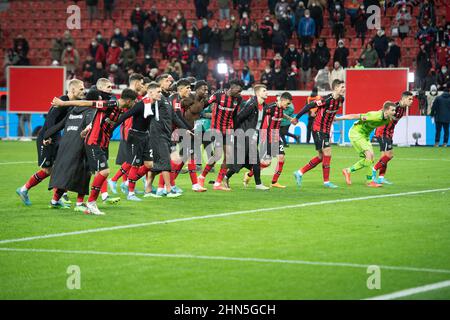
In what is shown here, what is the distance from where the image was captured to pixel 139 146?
648 inches

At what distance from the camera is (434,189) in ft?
61.4

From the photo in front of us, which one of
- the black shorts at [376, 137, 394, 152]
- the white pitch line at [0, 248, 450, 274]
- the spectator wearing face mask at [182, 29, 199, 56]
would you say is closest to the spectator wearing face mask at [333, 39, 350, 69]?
the spectator wearing face mask at [182, 29, 199, 56]

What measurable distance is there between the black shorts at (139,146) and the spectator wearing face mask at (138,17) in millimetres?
24218

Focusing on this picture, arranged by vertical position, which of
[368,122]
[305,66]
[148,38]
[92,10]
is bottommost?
[368,122]

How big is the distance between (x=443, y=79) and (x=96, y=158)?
78.4 feet

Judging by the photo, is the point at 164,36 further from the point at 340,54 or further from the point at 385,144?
the point at 385,144

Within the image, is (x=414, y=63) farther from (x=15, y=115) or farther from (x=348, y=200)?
(x=348, y=200)

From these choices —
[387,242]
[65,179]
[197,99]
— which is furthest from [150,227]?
[197,99]

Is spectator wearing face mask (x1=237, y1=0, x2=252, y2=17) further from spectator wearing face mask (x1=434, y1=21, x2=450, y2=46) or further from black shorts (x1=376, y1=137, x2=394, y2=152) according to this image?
black shorts (x1=376, y1=137, x2=394, y2=152)

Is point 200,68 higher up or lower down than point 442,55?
lower down

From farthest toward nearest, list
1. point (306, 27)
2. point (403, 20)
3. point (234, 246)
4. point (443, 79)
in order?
1. point (306, 27)
2. point (403, 20)
3. point (443, 79)
4. point (234, 246)

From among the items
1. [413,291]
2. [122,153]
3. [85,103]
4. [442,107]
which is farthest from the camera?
[442,107]

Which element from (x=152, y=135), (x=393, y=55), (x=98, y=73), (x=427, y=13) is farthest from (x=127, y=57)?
(x=152, y=135)

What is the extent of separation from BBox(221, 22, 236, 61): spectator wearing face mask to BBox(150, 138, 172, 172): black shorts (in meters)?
21.9
